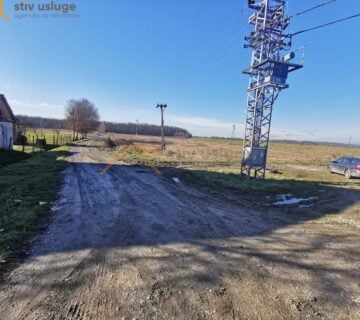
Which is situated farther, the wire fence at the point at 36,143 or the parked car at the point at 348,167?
the wire fence at the point at 36,143

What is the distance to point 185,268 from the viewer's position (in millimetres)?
4062

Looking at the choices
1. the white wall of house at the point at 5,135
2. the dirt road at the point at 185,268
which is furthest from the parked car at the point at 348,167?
the white wall of house at the point at 5,135

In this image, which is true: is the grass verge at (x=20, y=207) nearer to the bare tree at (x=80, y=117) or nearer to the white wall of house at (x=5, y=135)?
the white wall of house at (x=5, y=135)

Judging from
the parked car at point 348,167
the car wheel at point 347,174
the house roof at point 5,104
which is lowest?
the car wheel at point 347,174

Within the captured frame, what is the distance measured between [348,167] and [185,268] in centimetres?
1811

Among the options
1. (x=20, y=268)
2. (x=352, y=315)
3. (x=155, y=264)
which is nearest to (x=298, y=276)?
(x=352, y=315)

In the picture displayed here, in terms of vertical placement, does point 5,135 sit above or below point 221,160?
above

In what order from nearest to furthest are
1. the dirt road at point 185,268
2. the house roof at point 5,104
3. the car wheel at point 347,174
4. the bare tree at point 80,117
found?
the dirt road at point 185,268, the car wheel at point 347,174, the house roof at point 5,104, the bare tree at point 80,117

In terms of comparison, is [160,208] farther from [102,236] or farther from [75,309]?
[75,309]

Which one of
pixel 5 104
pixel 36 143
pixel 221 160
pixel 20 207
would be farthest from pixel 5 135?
pixel 20 207

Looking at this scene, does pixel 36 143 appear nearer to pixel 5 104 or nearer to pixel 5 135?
pixel 5 104

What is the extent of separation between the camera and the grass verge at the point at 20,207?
4740 mm

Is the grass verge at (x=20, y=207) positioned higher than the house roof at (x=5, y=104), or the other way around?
the house roof at (x=5, y=104)

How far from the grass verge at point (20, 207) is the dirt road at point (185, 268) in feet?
1.16
